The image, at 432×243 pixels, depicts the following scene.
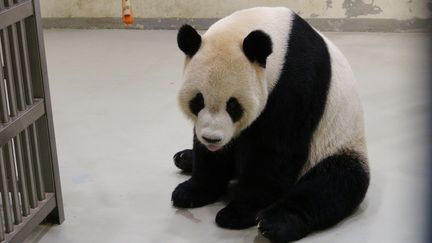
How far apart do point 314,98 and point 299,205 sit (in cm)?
40

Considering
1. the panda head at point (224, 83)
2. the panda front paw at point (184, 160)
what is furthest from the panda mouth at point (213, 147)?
the panda front paw at point (184, 160)

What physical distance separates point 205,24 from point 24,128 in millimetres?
3516

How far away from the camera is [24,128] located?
2545 millimetres

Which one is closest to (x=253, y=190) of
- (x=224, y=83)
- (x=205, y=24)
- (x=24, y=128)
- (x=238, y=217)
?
(x=238, y=217)

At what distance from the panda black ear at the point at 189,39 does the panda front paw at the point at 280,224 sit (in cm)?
64

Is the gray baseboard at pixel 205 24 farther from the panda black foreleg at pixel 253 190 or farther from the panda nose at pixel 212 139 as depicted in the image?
the panda nose at pixel 212 139

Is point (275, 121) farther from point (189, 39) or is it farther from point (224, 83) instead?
point (189, 39)

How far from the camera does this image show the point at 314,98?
8.51ft

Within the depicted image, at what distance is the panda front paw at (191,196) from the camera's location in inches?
112

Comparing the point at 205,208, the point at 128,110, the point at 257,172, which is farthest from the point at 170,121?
the point at 257,172

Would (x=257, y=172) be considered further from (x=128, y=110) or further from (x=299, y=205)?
(x=128, y=110)

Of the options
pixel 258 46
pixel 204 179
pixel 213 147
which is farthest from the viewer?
pixel 204 179

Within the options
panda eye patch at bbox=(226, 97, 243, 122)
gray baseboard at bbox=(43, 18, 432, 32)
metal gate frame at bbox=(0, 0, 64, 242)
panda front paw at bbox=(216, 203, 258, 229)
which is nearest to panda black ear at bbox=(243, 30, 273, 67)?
panda eye patch at bbox=(226, 97, 243, 122)

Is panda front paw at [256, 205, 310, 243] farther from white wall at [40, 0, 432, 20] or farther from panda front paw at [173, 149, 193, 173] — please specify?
white wall at [40, 0, 432, 20]
